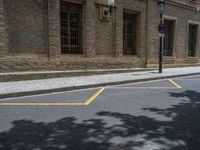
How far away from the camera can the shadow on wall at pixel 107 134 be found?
3.87 metres

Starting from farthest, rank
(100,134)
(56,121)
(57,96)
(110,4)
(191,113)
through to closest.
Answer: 1. (110,4)
2. (57,96)
3. (191,113)
4. (56,121)
5. (100,134)

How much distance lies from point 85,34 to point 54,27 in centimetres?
194

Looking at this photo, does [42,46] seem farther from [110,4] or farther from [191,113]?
[191,113]

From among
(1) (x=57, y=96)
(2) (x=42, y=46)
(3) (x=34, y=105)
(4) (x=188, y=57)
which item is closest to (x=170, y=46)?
(4) (x=188, y=57)

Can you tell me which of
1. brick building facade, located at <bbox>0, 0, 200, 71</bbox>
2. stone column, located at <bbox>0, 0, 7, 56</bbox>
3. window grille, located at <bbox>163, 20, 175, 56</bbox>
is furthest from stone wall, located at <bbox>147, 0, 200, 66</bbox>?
stone column, located at <bbox>0, 0, 7, 56</bbox>

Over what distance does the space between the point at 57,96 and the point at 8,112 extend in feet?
7.68

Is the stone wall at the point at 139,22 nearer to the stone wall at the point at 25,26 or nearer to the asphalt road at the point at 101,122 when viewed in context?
the stone wall at the point at 25,26

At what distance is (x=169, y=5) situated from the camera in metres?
17.9

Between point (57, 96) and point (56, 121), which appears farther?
point (57, 96)

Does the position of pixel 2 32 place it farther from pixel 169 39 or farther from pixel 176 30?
pixel 176 30

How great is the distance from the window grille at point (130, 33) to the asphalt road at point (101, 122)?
8.34 meters

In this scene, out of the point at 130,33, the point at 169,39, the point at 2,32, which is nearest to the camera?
the point at 2,32

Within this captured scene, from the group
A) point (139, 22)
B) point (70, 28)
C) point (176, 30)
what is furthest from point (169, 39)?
point (70, 28)

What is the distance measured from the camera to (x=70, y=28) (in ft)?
43.1
